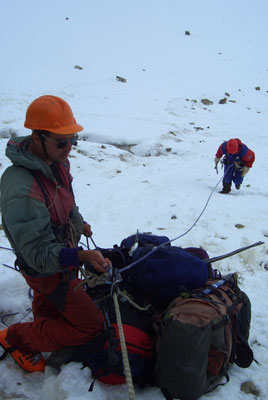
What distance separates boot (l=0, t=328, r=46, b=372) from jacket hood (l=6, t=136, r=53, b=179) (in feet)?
5.18

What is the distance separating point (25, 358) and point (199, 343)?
4.96ft

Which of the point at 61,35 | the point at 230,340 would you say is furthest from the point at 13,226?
the point at 61,35

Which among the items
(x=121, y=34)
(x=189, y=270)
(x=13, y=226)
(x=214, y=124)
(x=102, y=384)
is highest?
(x=121, y=34)

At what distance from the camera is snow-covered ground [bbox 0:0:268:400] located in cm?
327

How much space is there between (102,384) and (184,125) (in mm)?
13567

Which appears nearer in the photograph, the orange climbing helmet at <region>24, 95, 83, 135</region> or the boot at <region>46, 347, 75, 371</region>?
the orange climbing helmet at <region>24, 95, 83, 135</region>

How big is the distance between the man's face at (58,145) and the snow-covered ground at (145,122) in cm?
164

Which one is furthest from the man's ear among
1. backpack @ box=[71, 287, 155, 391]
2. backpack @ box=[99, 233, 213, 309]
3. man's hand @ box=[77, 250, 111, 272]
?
backpack @ box=[71, 287, 155, 391]

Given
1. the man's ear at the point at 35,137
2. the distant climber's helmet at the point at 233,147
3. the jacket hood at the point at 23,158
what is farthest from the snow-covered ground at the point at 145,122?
the man's ear at the point at 35,137

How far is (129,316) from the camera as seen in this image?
2412 mm

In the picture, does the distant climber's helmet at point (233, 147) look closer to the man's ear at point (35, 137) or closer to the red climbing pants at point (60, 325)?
the red climbing pants at point (60, 325)

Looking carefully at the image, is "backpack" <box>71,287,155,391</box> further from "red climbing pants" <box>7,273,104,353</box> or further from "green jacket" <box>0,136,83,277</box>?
"green jacket" <box>0,136,83,277</box>

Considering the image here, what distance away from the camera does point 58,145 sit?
2.11 m

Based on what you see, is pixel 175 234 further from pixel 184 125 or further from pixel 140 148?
pixel 184 125
